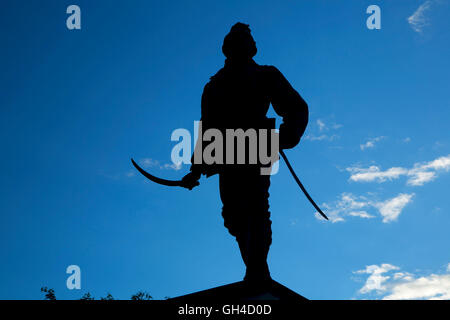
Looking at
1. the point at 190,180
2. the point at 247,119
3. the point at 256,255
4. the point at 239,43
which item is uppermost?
the point at 239,43

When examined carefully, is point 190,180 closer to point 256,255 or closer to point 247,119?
point 247,119

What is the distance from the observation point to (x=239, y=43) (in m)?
5.25

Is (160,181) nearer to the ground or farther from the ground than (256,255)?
farther from the ground

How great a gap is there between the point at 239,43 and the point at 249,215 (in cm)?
180

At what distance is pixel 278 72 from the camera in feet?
17.1

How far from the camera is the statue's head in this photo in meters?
5.25

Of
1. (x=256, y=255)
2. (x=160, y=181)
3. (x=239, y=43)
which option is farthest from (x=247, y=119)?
(x=256, y=255)

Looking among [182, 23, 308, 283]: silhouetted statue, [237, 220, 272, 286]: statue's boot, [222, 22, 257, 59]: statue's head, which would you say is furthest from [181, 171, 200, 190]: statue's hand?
[222, 22, 257, 59]: statue's head

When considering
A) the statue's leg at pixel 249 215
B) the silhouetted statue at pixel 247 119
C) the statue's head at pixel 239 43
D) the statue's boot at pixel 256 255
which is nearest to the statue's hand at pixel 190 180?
the silhouetted statue at pixel 247 119

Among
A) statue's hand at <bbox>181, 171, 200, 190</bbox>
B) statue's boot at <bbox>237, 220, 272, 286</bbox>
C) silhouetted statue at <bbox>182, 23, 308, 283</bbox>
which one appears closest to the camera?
statue's boot at <bbox>237, 220, 272, 286</bbox>

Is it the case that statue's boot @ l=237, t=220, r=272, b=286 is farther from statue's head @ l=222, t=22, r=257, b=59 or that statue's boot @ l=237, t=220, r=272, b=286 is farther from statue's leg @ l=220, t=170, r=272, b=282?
statue's head @ l=222, t=22, r=257, b=59

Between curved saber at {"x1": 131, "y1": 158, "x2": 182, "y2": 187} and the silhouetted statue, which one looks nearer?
the silhouetted statue

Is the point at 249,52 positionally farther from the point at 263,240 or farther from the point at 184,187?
the point at 263,240
